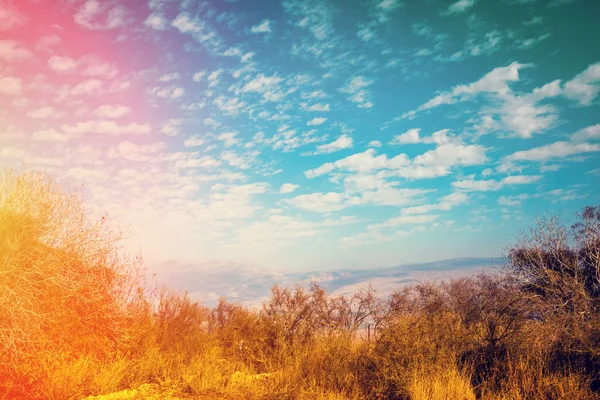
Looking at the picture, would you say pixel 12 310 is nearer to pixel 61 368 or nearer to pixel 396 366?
pixel 61 368

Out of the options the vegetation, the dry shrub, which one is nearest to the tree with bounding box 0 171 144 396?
the vegetation

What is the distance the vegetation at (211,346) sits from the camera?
31.7 feet

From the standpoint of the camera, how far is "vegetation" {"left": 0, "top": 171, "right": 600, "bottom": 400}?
31.7 ft

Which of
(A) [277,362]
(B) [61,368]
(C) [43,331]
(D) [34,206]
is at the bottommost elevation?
(A) [277,362]

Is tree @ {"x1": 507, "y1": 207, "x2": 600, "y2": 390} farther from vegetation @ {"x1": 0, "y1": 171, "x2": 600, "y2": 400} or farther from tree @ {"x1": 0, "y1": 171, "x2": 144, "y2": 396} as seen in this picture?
tree @ {"x1": 0, "y1": 171, "x2": 144, "y2": 396}

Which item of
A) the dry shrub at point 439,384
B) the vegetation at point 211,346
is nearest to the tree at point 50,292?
the vegetation at point 211,346

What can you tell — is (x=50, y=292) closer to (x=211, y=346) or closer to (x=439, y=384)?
(x=211, y=346)

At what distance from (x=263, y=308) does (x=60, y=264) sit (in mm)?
8491

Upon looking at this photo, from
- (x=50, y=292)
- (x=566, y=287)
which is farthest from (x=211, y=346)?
(x=566, y=287)

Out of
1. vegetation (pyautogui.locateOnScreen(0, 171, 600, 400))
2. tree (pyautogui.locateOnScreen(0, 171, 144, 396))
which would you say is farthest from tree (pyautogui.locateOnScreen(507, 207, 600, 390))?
tree (pyautogui.locateOnScreen(0, 171, 144, 396))

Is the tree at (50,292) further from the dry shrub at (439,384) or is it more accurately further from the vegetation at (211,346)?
the dry shrub at (439,384)

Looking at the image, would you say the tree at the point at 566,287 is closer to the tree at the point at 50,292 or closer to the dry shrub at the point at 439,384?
the dry shrub at the point at 439,384

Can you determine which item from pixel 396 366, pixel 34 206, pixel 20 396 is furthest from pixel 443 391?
pixel 34 206

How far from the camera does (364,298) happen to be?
669 inches
